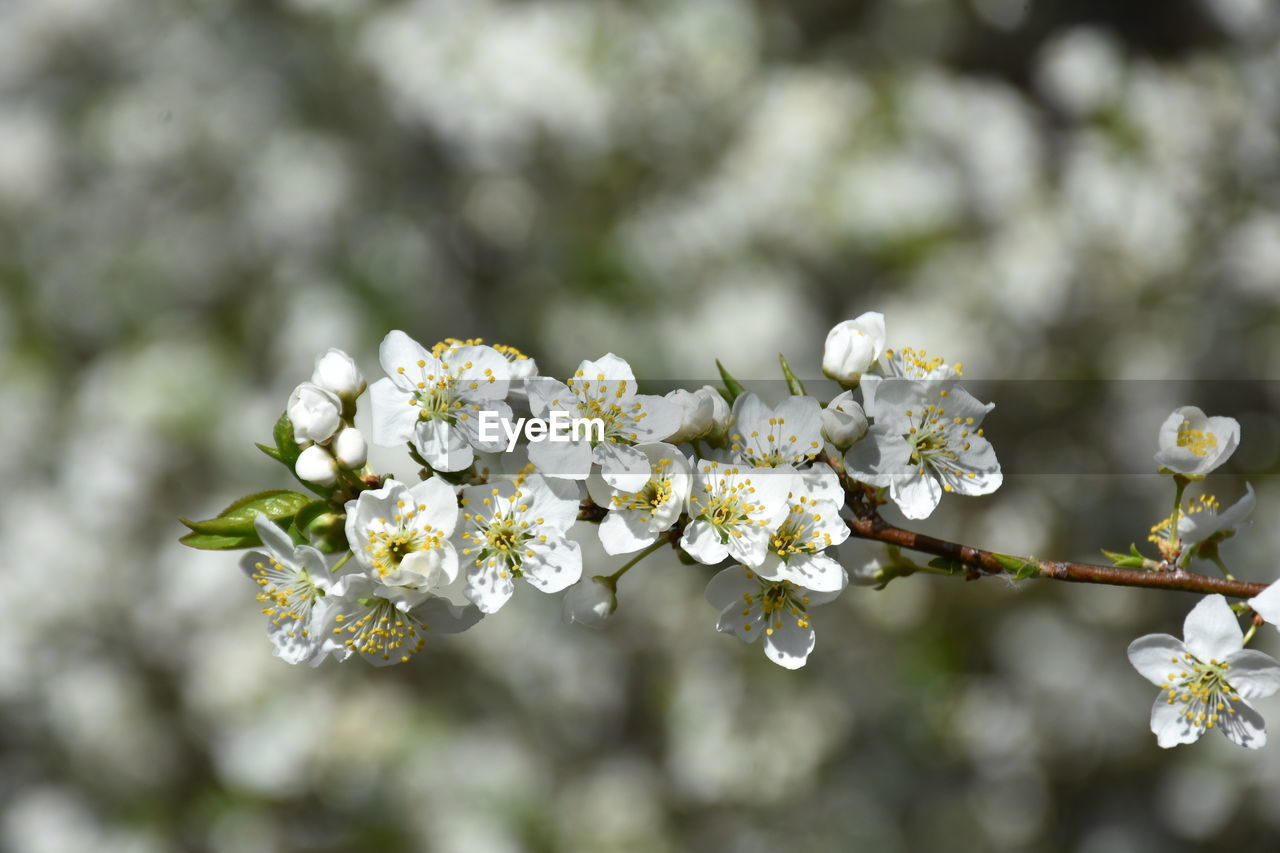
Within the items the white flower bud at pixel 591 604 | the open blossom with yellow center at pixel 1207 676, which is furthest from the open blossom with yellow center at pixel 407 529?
the open blossom with yellow center at pixel 1207 676

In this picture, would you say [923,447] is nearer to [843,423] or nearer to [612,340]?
[843,423]

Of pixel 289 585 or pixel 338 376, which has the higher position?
pixel 338 376

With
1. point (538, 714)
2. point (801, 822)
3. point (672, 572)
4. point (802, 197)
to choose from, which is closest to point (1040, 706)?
point (801, 822)

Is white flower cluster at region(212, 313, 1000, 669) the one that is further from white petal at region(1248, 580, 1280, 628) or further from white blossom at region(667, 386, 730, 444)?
white petal at region(1248, 580, 1280, 628)

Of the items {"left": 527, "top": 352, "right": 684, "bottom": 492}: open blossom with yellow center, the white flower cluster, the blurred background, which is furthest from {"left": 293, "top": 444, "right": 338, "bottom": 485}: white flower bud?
the blurred background

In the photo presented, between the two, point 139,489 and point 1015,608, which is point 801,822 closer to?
point 1015,608

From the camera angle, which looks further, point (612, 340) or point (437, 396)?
point (612, 340)

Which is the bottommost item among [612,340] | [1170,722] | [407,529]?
[612,340]

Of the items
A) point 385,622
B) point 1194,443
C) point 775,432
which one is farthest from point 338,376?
point 1194,443
